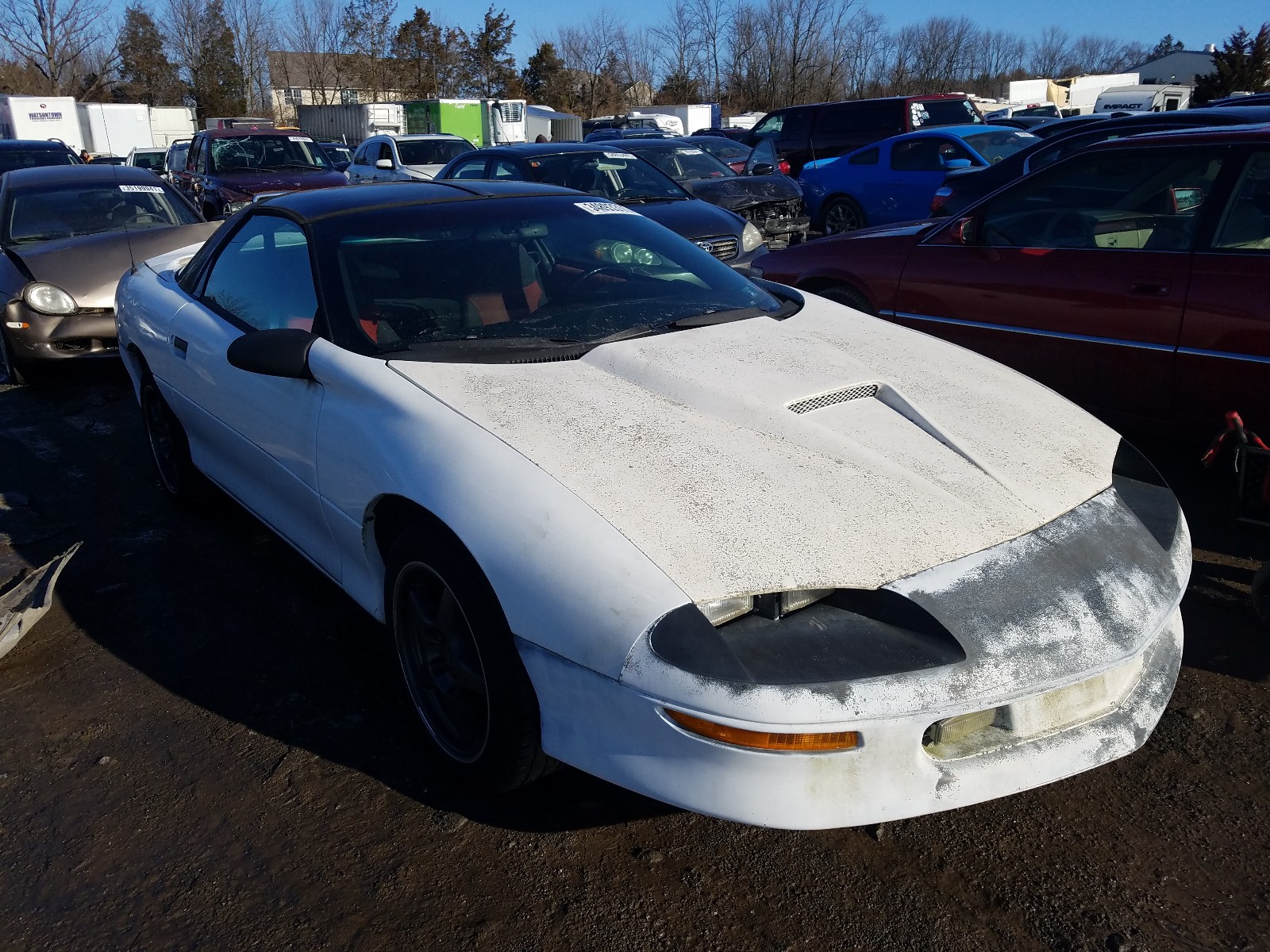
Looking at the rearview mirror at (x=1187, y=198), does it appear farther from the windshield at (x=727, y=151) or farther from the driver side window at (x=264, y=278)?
the windshield at (x=727, y=151)

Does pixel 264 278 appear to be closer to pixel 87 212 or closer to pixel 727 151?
pixel 87 212

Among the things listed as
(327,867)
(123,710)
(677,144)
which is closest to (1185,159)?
(327,867)

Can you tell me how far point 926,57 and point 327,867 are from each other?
62549 mm

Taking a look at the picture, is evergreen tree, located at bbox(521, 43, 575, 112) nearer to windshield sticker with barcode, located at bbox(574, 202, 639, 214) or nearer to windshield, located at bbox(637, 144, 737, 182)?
windshield, located at bbox(637, 144, 737, 182)

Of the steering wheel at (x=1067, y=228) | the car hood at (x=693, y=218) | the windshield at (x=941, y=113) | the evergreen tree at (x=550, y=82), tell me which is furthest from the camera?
the evergreen tree at (x=550, y=82)

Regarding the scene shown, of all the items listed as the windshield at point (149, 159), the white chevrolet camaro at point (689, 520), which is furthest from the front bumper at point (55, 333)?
the windshield at point (149, 159)

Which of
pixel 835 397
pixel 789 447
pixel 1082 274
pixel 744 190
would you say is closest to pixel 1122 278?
pixel 1082 274

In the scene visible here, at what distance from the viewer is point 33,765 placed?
2.88m

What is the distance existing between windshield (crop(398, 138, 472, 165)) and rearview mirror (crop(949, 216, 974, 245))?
14.1m

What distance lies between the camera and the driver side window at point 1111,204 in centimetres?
436

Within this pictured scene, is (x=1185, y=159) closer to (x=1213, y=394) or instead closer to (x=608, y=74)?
(x=1213, y=394)

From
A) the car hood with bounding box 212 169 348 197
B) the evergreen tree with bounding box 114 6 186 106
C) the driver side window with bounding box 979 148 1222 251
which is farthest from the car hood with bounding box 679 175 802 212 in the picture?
the evergreen tree with bounding box 114 6 186 106

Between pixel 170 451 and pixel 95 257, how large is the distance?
12.0ft

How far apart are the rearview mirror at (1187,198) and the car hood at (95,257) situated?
645 cm
